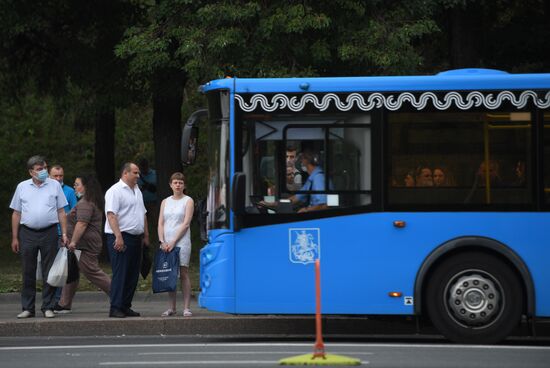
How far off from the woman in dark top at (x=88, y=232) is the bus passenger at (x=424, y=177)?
4311 mm

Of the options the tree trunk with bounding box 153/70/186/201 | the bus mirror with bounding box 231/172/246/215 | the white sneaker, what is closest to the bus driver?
the bus mirror with bounding box 231/172/246/215

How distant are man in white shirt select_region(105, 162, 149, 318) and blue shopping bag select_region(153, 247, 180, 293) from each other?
0.39 metres

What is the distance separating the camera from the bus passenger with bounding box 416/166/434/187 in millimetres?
13211

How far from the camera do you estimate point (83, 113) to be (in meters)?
27.4

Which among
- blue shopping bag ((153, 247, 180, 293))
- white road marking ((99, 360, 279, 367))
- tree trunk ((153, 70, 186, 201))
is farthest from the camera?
tree trunk ((153, 70, 186, 201))

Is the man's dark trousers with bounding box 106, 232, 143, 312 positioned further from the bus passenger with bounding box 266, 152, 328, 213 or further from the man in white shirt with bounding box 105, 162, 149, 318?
the bus passenger with bounding box 266, 152, 328, 213

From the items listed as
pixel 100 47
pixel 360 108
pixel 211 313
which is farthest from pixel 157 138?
pixel 360 108

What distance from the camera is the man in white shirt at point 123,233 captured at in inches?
598

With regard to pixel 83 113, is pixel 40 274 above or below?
below

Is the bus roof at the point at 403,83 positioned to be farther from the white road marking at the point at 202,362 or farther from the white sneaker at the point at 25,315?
the white sneaker at the point at 25,315

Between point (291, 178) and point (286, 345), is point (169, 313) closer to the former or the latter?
point (286, 345)

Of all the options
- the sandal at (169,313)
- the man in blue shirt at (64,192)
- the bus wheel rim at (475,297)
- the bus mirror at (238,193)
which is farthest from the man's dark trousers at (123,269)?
the bus wheel rim at (475,297)

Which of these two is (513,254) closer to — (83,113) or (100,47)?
(100,47)

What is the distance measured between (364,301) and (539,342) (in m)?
2.15
